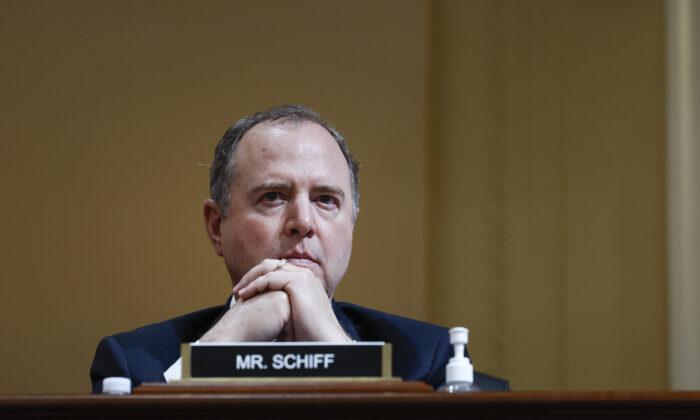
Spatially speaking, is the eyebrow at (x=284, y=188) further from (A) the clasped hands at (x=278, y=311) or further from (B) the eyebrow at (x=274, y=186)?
(A) the clasped hands at (x=278, y=311)

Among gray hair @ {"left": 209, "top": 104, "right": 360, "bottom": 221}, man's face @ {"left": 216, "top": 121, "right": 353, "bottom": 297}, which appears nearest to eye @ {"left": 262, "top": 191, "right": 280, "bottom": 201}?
man's face @ {"left": 216, "top": 121, "right": 353, "bottom": 297}

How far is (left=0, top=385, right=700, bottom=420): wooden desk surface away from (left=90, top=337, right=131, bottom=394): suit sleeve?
742 millimetres

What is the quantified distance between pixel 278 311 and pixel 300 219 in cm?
29

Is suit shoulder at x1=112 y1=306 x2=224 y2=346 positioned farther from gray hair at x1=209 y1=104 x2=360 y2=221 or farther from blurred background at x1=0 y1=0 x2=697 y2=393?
blurred background at x1=0 y1=0 x2=697 y2=393

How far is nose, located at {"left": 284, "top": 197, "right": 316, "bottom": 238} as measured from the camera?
1900 millimetres

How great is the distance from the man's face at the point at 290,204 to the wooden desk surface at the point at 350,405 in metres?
0.90

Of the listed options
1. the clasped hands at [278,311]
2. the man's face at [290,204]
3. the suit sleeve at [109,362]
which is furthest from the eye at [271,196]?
the suit sleeve at [109,362]

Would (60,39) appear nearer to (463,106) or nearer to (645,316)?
(463,106)

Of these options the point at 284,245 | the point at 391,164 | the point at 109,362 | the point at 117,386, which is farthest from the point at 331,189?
the point at 117,386

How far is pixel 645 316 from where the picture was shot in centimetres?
263

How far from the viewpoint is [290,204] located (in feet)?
6.32

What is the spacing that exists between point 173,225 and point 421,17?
959 mm

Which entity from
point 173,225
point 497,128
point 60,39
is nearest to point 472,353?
point 497,128

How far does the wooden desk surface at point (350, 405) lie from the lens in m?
0.99
